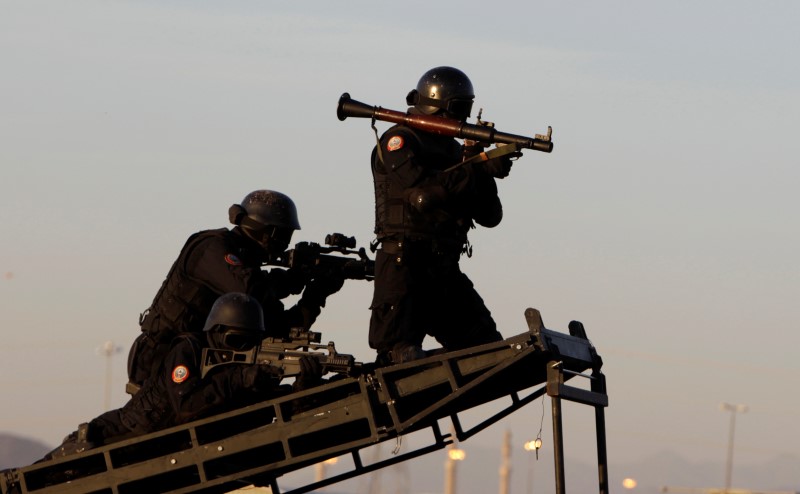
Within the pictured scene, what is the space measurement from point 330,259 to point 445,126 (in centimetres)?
183

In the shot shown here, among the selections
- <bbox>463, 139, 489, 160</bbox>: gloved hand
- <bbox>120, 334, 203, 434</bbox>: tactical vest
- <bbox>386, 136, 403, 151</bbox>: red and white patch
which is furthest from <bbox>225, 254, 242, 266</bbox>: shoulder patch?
<bbox>463, 139, 489, 160</bbox>: gloved hand

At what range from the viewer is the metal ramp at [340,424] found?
10.6 metres

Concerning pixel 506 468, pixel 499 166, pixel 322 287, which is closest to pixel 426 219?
pixel 499 166

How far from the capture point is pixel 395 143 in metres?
11.9

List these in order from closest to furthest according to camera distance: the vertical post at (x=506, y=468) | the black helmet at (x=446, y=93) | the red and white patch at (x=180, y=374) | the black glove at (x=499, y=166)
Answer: the red and white patch at (x=180, y=374), the black glove at (x=499, y=166), the black helmet at (x=446, y=93), the vertical post at (x=506, y=468)

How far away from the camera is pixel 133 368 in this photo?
12242 mm

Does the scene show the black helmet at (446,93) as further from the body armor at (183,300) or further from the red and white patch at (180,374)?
the red and white patch at (180,374)

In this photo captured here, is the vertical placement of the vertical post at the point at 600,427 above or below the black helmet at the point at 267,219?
below

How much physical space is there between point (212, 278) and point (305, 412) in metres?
1.71

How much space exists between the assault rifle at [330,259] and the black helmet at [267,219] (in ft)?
0.47

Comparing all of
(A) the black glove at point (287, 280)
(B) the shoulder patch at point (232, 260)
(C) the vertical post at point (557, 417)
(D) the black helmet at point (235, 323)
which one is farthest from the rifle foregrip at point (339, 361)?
(A) the black glove at point (287, 280)

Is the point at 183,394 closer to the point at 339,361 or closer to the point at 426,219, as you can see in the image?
the point at 339,361

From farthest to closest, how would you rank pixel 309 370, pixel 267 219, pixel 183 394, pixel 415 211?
pixel 267 219, pixel 415 211, pixel 183 394, pixel 309 370

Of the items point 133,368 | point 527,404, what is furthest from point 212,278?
point 527,404
